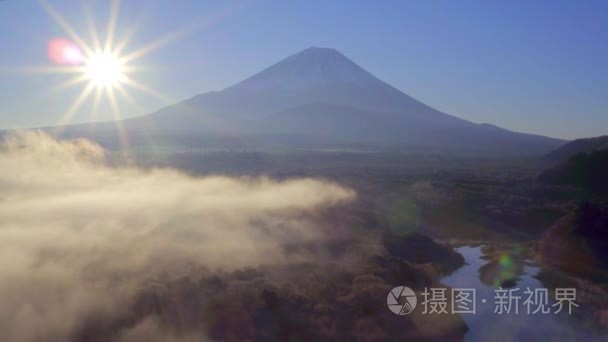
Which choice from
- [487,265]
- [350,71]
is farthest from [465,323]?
[350,71]

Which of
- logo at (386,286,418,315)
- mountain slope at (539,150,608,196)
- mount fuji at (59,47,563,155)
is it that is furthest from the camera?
mount fuji at (59,47,563,155)

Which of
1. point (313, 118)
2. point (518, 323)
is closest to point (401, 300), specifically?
point (518, 323)

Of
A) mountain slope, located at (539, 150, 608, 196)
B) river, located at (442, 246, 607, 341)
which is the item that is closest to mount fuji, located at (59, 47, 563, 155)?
mountain slope, located at (539, 150, 608, 196)

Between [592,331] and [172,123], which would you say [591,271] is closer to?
[592,331]

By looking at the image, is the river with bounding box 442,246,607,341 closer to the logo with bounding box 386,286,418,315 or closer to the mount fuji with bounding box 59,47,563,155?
the logo with bounding box 386,286,418,315

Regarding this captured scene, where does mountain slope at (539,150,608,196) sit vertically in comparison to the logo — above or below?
above

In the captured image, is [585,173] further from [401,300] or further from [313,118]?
[313,118]
